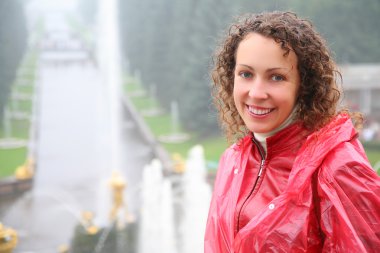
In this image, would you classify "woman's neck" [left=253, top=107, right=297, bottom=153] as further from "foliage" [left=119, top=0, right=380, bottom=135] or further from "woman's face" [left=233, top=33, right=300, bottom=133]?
"foliage" [left=119, top=0, right=380, bottom=135]

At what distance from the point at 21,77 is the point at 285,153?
14.8 m

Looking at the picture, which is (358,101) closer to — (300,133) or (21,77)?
(21,77)

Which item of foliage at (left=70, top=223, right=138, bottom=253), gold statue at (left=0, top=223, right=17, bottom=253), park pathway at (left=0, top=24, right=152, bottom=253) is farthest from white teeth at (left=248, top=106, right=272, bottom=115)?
park pathway at (left=0, top=24, right=152, bottom=253)

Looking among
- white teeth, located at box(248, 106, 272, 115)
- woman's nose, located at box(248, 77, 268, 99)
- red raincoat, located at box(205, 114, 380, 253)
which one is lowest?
red raincoat, located at box(205, 114, 380, 253)

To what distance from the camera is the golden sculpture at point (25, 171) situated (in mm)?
10078

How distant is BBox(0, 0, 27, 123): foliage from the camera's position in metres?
12.0

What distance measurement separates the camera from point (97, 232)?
5879mm

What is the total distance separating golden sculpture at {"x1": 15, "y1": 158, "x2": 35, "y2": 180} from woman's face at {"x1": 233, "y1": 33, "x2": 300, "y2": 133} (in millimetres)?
9672

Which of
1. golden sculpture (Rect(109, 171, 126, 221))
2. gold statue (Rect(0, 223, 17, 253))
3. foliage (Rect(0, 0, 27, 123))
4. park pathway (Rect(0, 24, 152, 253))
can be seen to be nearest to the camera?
gold statue (Rect(0, 223, 17, 253))

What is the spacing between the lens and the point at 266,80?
1160 mm

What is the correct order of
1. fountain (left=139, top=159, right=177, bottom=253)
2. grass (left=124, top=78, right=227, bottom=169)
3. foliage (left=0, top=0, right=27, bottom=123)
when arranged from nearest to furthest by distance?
1. fountain (left=139, top=159, right=177, bottom=253)
2. foliage (left=0, top=0, right=27, bottom=123)
3. grass (left=124, top=78, right=227, bottom=169)

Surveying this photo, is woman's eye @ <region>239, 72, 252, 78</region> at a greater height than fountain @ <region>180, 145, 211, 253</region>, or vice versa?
woman's eye @ <region>239, 72, 252, 78</region>

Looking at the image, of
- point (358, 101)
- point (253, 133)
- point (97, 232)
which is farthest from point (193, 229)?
point (358, 101)

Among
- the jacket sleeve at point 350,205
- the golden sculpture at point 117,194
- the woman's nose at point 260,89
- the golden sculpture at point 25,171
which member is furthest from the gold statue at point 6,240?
the golden sculpture at point 25,171
